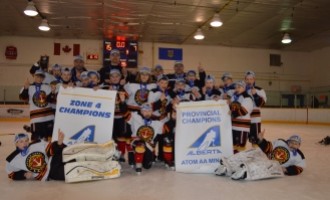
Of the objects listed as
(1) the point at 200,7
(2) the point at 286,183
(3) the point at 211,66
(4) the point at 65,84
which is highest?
(1) the point at 200,7

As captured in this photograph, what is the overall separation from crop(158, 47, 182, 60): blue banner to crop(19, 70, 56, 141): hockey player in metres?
11.0

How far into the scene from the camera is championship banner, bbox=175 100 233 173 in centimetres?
391

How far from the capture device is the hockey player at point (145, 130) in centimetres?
394

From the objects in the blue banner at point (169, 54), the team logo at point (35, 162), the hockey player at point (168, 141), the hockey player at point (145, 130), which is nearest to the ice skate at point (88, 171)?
the team logo at point (35, 162)

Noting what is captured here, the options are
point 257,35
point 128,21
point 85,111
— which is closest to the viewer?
point 85,111

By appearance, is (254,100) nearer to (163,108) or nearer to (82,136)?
(163,108)

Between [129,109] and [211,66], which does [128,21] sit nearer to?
[211,66]

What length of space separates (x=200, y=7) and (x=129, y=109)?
600 centimetres

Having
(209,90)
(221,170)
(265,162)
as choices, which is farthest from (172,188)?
(209,90)

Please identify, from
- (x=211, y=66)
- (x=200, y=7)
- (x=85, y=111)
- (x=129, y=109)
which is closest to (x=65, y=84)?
(x=85, y=111)

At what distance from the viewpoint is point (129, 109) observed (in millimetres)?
4359

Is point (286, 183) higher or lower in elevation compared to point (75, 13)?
lower

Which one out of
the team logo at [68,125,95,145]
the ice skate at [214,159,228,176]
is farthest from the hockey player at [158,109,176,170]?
the team logo at [68,125,95,145]

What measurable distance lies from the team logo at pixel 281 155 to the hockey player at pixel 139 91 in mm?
1887
